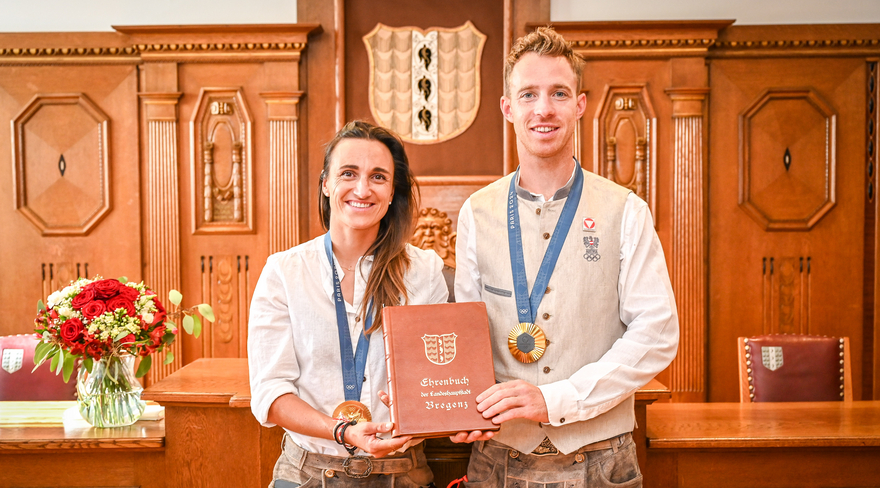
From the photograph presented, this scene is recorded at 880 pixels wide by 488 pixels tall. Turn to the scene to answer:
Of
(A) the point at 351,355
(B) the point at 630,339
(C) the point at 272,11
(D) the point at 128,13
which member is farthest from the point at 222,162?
(B) the point at 630,339

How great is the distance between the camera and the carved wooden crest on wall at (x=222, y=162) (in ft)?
13.1

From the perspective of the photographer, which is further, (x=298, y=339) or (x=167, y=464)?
(x=167, y=464)

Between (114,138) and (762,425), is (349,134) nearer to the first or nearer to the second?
(762,425)

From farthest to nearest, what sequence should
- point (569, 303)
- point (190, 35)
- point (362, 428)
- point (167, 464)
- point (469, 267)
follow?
1. point (190, 35)
2. point (167, 464)
3. point (469, 267)
4. point (569, 303)
5. point (362, 428)

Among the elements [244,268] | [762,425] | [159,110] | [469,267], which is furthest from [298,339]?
[159,110]

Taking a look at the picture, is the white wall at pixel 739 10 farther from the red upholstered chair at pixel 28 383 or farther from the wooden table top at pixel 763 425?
the red upholstered chair at pixel 28 383

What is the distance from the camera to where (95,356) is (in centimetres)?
199

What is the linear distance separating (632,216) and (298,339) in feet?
2.90

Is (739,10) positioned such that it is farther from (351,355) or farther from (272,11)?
(351,355)

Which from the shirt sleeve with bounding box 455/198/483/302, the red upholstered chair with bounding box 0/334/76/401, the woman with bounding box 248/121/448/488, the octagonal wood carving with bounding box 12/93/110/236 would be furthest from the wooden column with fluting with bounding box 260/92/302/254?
the shirt sleeve with bounding box 455/198/483/302

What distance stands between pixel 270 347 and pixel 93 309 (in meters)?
0.87

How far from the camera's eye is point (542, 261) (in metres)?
1.48

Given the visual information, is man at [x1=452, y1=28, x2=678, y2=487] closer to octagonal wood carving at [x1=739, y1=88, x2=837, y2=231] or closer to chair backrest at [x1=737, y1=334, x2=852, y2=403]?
chair backrest at [x1=737, y1=334, x2=852, y2=403]

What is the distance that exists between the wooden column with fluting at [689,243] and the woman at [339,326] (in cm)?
286
